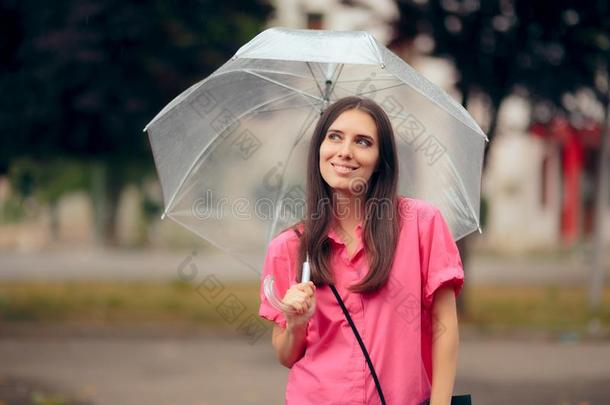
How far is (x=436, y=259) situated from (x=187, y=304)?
38.3 ft

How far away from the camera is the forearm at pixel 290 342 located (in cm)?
291

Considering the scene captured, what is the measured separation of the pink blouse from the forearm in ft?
0.08

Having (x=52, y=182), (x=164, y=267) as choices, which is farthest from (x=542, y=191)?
(x=52, y=182)

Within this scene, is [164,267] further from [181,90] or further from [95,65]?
[95,65]

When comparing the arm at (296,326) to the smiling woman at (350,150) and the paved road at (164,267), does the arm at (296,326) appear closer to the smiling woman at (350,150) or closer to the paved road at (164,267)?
the smiling woman at (350,150)

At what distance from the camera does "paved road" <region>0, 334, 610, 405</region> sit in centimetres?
835

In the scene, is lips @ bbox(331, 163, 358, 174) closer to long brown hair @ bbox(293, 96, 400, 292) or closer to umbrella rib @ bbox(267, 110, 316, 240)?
long brown hair @ bbox(293, 96, 400, 292)

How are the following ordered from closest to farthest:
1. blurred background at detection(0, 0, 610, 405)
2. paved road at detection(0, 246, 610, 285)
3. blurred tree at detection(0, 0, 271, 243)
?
blurred background at detection(0, 0, 610, 405) → blurred tree at detection(0, 0, 271, 243) → paved road at detection(0, 246, 610, 285)

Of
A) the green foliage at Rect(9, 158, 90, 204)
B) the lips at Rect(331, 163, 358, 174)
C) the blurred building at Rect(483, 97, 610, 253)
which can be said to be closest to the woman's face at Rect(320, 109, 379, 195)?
the lips at Rect(331, 163, 358, 174)

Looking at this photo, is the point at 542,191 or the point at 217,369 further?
the point at 542,191

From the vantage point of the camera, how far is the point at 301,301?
277 centimetres

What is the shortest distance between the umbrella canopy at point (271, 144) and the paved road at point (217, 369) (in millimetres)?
4169

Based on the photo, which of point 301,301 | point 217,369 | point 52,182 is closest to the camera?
point 301,301

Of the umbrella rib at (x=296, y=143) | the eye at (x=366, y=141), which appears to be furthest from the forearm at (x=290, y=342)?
the umbrella rib at (x=296, y=143)
